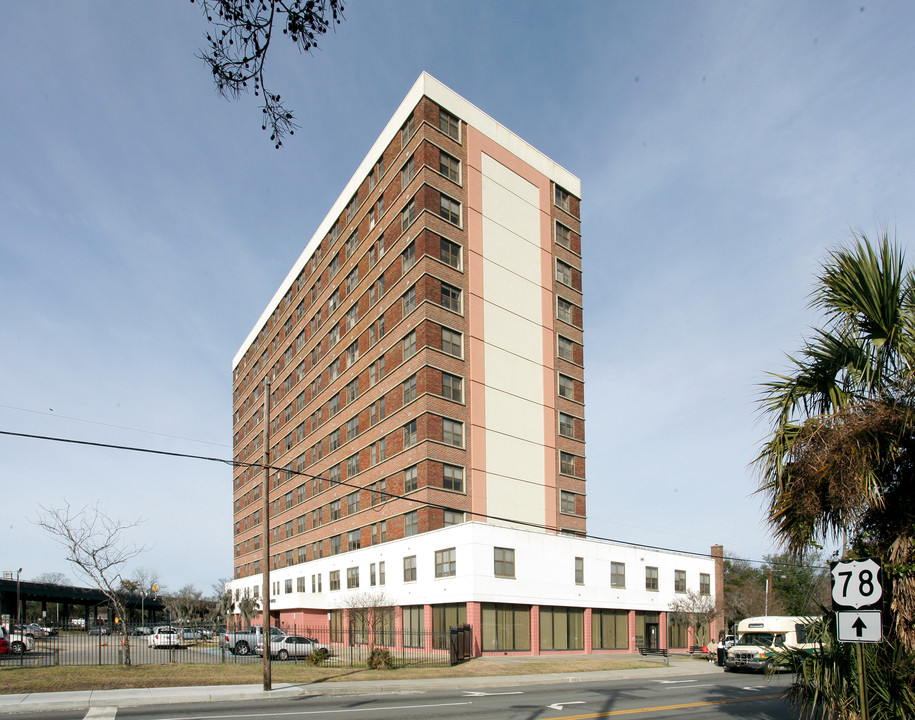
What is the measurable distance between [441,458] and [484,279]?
13.3 m

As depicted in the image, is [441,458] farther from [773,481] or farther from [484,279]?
[773,481]

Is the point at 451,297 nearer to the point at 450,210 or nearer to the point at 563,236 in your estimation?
the point at 450,210

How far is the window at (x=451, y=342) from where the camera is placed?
164 ft

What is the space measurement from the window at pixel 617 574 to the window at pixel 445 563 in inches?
510

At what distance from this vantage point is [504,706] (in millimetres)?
19844

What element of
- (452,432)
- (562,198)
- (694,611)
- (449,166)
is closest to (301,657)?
(452,432)

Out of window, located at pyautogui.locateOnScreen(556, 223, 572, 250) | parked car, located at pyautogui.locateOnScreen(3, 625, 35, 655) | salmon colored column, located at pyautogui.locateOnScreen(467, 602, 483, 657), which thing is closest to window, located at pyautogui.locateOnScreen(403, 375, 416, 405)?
salmon colored column, located at pyautogui.locateOnScreen(467, 602, 483, 657)

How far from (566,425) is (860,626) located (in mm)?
47612

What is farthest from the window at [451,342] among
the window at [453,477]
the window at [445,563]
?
the window at [445,563]

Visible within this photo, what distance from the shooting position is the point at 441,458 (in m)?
48.1

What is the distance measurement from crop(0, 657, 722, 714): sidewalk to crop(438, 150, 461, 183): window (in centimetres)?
3342

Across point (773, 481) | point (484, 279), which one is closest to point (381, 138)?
point (484, 279)

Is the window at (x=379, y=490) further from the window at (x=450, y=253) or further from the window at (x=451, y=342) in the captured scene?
the window at (x=450, y=253)

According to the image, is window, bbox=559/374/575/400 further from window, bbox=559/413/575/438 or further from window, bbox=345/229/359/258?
window, bbox=345/229/359/258
